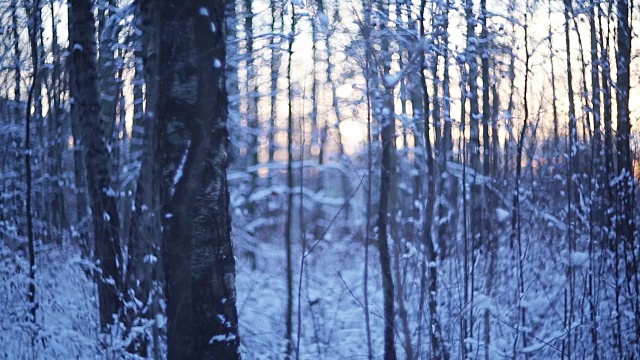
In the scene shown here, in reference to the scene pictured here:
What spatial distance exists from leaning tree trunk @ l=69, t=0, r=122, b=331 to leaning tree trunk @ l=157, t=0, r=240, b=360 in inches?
53.0

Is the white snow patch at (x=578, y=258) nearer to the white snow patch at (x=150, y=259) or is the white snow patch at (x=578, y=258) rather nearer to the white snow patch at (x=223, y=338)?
the white snow patch at (x=223, y=338)

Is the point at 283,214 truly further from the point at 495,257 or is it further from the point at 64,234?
the point at 495,257

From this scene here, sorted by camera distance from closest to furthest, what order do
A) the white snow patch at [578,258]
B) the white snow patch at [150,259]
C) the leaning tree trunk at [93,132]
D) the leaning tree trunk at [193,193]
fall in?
the leaning tree trunk at [193,193] → the white snow patch at [150,259] → the white snow patch at [578,258] → the leaning tree trunk at [93,132]

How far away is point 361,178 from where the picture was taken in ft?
13.1

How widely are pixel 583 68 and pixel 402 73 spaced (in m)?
2.70

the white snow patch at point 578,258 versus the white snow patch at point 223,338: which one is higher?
the white snow patch at point 578,258

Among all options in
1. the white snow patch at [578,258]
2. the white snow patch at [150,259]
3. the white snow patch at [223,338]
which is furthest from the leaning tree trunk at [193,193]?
the white snow patch at [578,258]

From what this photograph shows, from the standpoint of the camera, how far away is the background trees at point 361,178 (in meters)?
3.23

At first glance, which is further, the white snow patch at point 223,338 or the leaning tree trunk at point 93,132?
the leaning tree trunk at point 93,132

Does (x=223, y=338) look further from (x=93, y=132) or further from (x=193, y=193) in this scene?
(x=93, y=132)

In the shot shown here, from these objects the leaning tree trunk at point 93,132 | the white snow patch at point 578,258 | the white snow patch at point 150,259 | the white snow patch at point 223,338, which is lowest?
the white snow patch at point 223,338

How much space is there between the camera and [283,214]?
8.84m

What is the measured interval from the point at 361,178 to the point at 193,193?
4.41 ft

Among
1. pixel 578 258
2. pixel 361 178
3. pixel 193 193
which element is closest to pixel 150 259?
pixel 193 193
